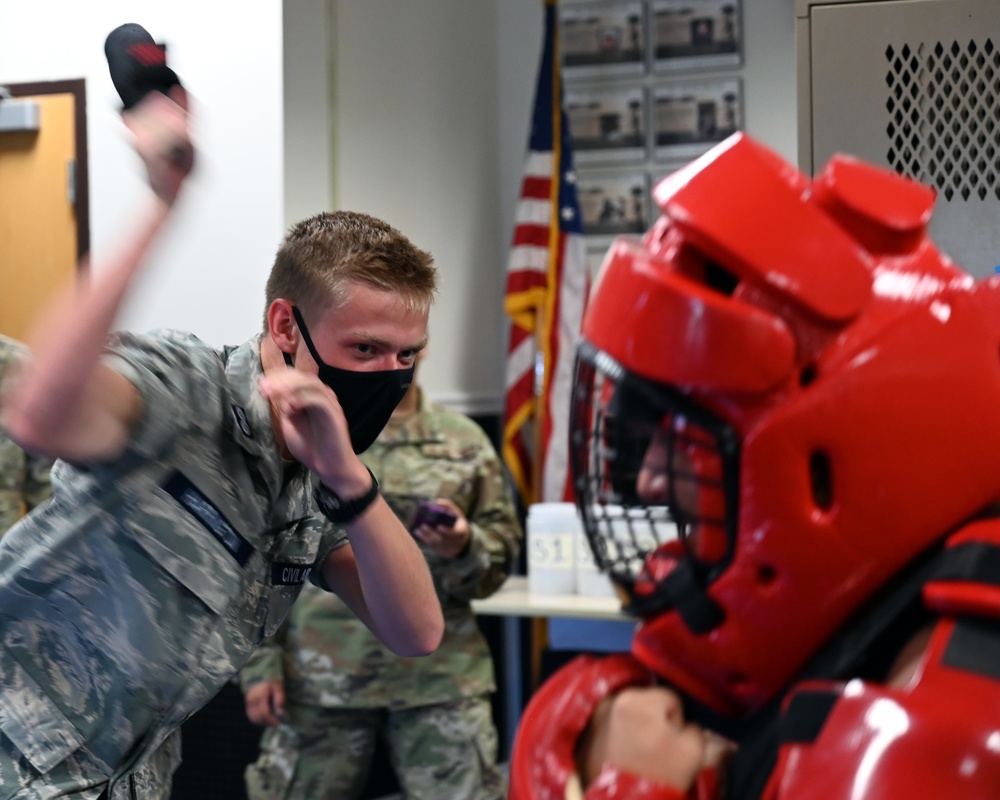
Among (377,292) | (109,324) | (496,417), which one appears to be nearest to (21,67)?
(496,417)

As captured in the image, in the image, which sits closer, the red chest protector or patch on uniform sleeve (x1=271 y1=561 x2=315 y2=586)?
the red chest protector

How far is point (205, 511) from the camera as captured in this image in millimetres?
1564

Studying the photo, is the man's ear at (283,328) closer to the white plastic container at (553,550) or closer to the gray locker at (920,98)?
the gray locker at (920,98)

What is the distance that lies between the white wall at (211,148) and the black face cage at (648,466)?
2.95 m

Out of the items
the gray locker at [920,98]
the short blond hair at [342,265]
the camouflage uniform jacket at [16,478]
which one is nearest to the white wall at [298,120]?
the camouflage uniform jacket at [16,478]

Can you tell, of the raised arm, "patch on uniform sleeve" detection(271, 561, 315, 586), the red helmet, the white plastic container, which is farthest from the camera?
the white plastic container

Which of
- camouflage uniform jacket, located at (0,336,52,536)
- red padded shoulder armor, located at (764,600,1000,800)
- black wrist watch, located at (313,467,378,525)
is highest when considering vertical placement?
black wrist watch, located at (313,467,378,525)

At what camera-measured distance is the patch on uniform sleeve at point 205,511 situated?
5.07 feet

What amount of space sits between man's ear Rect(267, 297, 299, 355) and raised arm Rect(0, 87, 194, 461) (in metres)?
0.51

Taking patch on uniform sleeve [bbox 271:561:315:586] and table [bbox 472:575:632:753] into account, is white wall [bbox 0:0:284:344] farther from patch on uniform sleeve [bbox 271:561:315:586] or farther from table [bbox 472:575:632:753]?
patch on uniform sleeve [bbox 271:561:315:586]

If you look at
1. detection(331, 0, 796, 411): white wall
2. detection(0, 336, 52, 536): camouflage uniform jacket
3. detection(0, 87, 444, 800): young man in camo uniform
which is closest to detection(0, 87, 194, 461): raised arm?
detection(0, 87, 444, 800): young man in camo uniform

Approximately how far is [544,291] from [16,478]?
2604 mm

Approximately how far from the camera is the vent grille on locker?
1810mm

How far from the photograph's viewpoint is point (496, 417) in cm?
546
